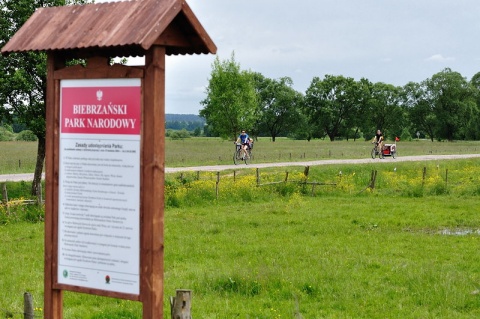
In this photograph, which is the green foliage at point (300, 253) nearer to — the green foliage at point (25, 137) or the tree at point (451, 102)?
the green foliage at point (25, 137)

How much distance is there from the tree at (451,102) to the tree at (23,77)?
294 ft

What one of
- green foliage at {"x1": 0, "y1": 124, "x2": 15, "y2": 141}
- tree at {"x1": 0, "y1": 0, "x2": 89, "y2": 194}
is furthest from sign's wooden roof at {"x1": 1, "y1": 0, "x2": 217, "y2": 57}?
green foliage at {"x1": 0, "y1": 124, "x2": 15, "y2": 141}

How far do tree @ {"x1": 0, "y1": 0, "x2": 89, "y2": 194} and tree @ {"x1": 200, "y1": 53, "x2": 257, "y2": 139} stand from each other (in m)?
58.1

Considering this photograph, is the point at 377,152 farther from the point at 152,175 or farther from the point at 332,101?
the point at 332,101

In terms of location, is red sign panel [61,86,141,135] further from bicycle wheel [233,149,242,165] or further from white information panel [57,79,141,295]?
bicycle wheel [233,149,242,165]

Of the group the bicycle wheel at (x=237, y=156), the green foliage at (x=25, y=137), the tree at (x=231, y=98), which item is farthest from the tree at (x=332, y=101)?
the bicycle wheel at (x=237, y=156)

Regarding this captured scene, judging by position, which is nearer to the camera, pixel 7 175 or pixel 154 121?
pixel 154 121

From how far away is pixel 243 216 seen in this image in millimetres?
26000

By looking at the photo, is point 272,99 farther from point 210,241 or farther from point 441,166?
point 210,241

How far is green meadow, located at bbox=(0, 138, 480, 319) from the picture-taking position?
13258 millimetres

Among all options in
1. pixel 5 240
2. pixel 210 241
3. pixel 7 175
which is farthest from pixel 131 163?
pixel 7 175

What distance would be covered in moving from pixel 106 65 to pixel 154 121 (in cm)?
97

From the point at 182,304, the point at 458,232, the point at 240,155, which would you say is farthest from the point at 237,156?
the point at 182,304

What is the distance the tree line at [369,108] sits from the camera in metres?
111
